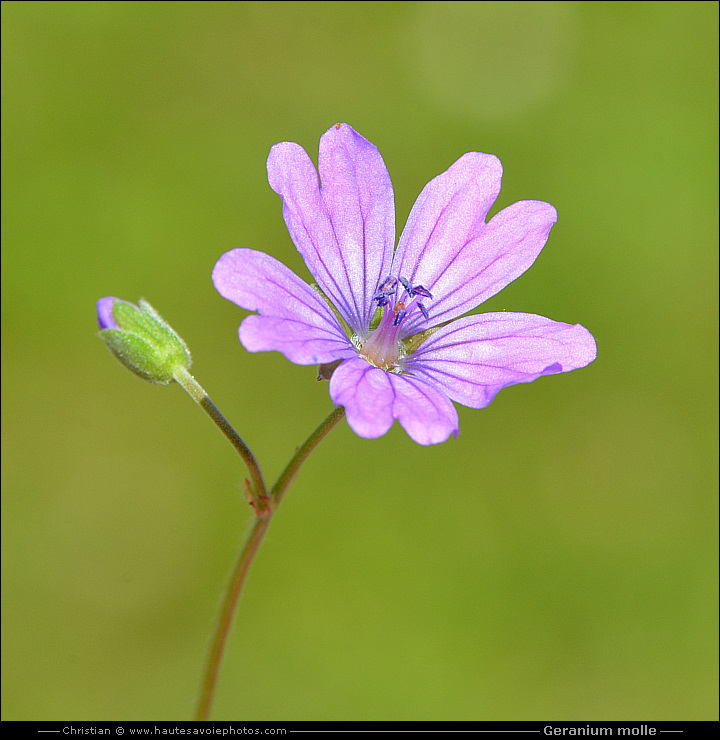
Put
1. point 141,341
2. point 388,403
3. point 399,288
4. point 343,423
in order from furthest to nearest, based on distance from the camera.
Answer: point 343,423, point 399,288, point 141,341, point 388,403

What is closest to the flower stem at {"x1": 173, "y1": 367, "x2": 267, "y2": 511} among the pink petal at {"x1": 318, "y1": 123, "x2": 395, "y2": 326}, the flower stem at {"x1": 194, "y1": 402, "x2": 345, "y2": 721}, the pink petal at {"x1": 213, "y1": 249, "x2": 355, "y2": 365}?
the flower stem at {"x1": 194, "y1": 402, "x2": 345, "y2": 721}

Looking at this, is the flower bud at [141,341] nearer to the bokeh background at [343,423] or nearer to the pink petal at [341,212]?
the pink petal at [341,212]

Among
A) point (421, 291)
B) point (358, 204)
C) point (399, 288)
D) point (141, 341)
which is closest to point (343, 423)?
point (399, 288)

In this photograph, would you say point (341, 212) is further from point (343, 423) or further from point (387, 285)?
point (343, 423)

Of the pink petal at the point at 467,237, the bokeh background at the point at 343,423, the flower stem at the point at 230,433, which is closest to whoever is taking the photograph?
the flower stem at the point at 230,433

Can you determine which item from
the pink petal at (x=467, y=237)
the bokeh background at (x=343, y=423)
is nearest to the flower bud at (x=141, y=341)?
the pink petal at (x=467, y=237)

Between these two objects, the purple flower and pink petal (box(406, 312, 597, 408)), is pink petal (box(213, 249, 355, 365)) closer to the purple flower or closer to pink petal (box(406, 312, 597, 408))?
the purple flower
